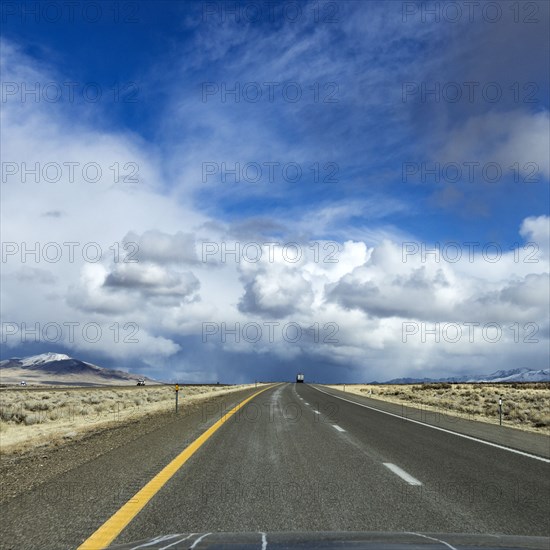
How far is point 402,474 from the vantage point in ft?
26.3

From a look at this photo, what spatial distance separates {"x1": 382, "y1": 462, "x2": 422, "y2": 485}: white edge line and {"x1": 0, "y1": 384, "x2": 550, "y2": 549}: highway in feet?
0.05

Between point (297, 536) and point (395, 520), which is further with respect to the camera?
point (395, 520)

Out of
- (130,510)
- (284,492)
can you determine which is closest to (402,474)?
(284,492)

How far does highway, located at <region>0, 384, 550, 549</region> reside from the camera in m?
5.01

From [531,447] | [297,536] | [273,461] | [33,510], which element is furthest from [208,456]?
[531,447]

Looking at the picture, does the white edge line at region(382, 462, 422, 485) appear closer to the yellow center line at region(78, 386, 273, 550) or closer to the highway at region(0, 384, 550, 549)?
the highway at region(0, 384, 550, 549)

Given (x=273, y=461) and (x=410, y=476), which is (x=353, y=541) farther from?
(x=273, y=461)

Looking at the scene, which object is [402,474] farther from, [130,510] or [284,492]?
[130,510]

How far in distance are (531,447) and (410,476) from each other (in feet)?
19.3

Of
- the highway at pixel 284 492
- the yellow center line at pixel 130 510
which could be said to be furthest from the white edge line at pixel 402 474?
the yellow center line at pixel 130 510

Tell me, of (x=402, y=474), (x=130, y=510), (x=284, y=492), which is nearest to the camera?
(x=130, y=510)

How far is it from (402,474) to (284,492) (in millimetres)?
2306

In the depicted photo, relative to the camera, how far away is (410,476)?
25.9 feet

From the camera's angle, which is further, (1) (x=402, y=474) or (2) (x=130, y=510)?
(1) (x=402, y=474)
